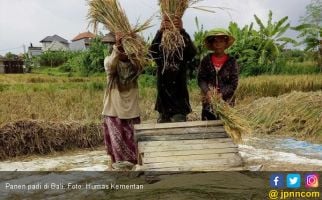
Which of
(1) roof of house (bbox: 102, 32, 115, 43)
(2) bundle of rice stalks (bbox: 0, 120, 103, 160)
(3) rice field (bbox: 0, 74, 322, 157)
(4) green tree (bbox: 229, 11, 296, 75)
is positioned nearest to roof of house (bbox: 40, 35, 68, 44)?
(4) green tree (bbox: 229, 11, 296, 75)

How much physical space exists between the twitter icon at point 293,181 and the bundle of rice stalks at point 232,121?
0.51 metres

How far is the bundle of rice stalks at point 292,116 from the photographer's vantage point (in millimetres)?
6867

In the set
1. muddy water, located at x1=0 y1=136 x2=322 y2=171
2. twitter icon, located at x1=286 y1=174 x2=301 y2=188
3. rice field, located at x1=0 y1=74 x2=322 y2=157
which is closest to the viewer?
twitter icon, located at x1=286 y1=174 x2=301 y2=188

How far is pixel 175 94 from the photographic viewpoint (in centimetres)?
425

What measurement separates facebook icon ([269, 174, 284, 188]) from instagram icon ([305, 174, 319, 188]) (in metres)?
0.21

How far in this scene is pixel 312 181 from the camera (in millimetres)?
3945

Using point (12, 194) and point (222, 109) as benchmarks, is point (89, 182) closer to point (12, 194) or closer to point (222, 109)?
point (12, 194)

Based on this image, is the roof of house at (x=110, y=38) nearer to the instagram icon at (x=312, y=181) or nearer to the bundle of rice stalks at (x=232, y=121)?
the bundle of rice stalks at (x=232, y=121)

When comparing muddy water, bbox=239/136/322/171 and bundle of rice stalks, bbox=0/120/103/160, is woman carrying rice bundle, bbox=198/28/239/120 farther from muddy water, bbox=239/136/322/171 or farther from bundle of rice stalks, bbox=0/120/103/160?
bundle of rice stalks, bbox=0/120/103/160

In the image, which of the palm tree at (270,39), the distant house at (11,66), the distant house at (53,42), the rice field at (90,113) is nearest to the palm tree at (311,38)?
the palm tree at (270,39)

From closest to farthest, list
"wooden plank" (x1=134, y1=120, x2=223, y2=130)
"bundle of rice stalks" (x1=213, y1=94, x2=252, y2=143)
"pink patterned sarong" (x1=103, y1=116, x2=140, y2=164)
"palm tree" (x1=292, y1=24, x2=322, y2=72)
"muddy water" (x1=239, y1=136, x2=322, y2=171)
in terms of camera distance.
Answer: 1. "bundle of rice stalks" (x1=213, y1=94, x2=252, y2=143)
2. "wooden plank" (x1=134, y1=120, x2=223, y2=130)
3. "pink patterned sarong" (x1=103, y1=116, x2=140, y2=164)
4. "muddy water" (x1=239, y1=136, x2=322, y2=171)
5. "palm tree" (x1=292, y1=24, x2=322, y2=72)

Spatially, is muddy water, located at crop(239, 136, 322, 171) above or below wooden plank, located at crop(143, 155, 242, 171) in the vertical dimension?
below

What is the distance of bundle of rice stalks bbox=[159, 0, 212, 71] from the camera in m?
3.97

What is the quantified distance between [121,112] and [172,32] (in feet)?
3.14
